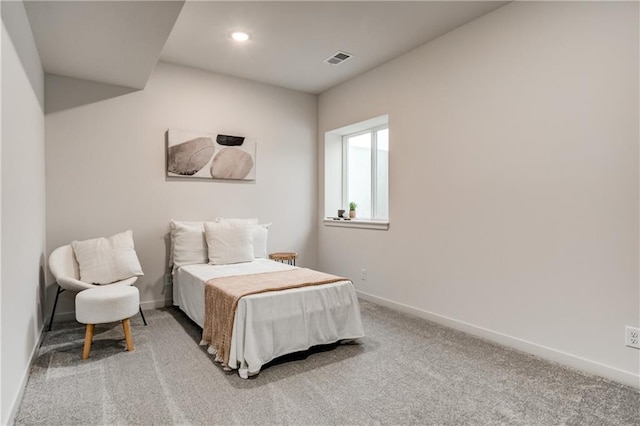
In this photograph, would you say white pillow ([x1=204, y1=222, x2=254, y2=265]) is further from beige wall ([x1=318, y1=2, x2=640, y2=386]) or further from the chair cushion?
beige wall ([x1=318, y1=2, x2=640, y2=386])

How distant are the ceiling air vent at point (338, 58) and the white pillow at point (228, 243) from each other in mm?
2002

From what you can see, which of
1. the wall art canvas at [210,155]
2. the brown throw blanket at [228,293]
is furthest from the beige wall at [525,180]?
the wall art canvas at [210,155]

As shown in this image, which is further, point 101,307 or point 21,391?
point 101,307

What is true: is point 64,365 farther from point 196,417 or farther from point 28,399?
point 196,417

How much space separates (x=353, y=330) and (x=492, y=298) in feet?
3.88

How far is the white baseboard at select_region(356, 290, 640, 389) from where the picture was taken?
2.32 meters

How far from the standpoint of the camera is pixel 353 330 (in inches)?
115

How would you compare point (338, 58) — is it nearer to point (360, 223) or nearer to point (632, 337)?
point (360, 223)

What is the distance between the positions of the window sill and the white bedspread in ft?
4.22

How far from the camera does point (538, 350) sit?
2721 mm

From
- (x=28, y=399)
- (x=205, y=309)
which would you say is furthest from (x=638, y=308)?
(x=28, y=399)

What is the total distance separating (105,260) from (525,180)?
3.52 m

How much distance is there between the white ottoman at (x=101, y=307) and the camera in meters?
2.59

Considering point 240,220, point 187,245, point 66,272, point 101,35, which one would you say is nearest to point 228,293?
point 187,245
